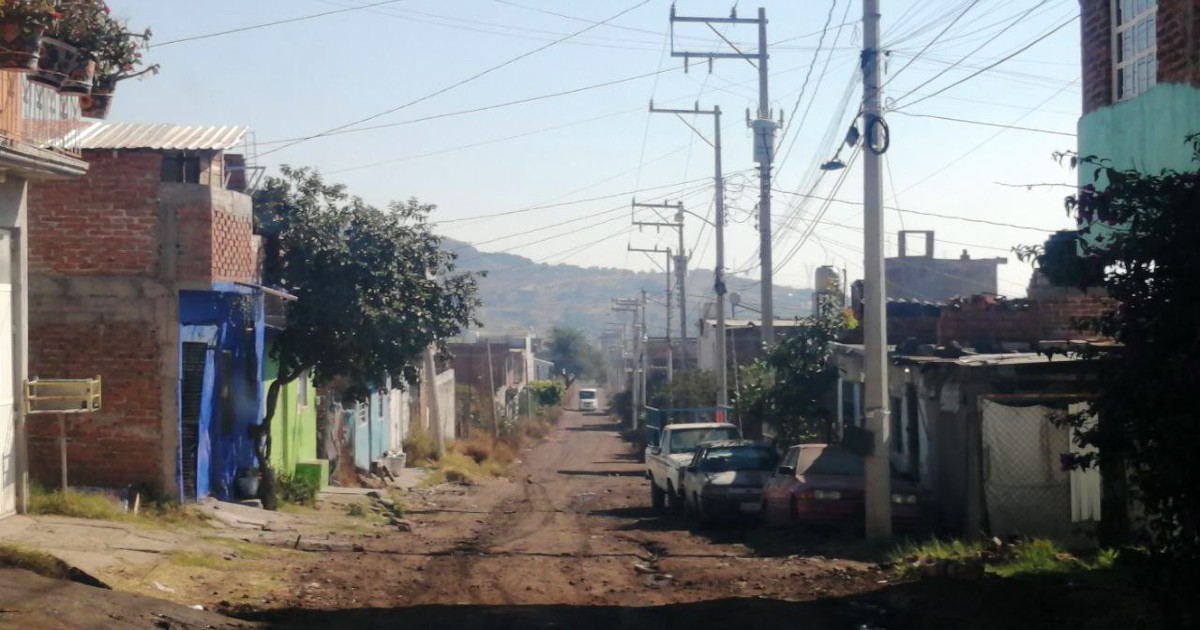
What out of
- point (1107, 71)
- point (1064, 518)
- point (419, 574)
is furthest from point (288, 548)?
point (1107, 71)

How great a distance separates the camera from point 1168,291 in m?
8.73

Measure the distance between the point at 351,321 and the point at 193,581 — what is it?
31.1 ft

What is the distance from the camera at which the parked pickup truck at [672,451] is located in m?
25.4

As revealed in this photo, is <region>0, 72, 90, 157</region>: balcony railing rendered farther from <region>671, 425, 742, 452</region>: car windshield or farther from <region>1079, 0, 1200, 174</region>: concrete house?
<region>671, 425, 742, 452</region>: car windshield

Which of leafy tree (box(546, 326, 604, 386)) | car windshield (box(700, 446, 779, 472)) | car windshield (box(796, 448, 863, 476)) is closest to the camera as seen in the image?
car windshield (box(796, 448, 863, 476))

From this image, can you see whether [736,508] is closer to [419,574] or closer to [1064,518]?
[1064,518]

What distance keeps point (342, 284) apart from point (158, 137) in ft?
14.1

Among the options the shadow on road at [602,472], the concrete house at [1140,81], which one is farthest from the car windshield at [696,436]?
the shadow on road at [602,472]

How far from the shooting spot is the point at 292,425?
25.7 m

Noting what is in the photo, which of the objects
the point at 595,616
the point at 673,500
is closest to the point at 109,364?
the point at 595,616

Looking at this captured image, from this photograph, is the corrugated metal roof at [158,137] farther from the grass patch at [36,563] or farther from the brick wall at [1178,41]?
the brick wall at [1178,41]

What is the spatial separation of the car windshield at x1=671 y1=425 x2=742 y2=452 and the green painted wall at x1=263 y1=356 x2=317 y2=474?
788 cm

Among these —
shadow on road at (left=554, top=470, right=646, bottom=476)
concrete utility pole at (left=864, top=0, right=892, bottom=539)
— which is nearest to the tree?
concrete utility pole at (left=864, top=0, right=892, bottom=539)

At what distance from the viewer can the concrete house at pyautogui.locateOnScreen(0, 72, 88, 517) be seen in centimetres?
1422
